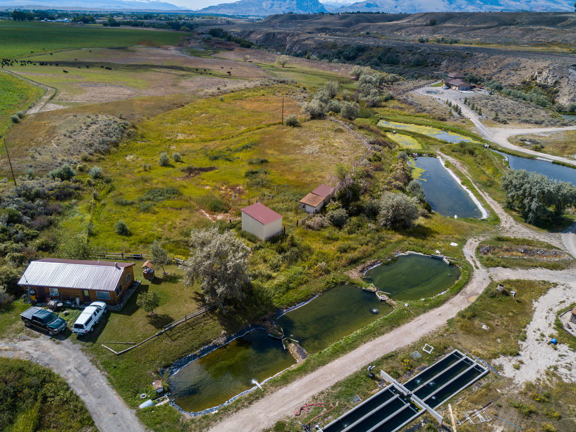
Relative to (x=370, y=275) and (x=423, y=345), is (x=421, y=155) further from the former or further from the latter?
(x=423, y=345)

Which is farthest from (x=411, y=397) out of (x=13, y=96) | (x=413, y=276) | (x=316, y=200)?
(x=13, y=96)

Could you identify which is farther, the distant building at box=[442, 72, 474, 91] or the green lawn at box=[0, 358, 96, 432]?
the distant building at box=[442, 72, 474, 91]

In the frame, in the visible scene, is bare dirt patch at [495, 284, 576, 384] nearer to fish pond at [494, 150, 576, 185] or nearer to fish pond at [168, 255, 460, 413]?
fish pond at [168, 255, 460, 413]

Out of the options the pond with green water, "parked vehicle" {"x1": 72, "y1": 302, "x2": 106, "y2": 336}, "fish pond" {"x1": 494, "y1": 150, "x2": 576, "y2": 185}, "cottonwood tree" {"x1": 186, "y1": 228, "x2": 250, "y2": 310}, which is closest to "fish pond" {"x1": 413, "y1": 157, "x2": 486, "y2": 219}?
"fish pond" {"x1": 494, "y1": 150, "x2": 576, "y2": 185}

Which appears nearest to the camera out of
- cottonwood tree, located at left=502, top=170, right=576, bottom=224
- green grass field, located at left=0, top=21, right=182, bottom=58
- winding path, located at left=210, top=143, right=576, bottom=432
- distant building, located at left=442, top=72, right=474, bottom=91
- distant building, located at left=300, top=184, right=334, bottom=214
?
winding path, located at left=210, top=143, right=576, bottom=432

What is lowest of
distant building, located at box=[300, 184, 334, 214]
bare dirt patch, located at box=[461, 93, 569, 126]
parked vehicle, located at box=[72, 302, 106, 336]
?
parked vehicle, located at box=[72, 302, 106, 336]

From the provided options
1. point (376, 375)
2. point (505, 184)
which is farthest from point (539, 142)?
point (376, 375)

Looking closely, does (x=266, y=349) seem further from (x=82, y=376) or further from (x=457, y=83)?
(x=457, y=83)
